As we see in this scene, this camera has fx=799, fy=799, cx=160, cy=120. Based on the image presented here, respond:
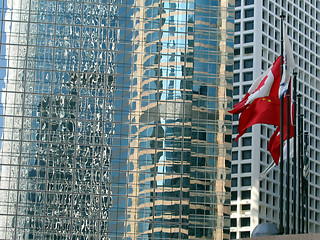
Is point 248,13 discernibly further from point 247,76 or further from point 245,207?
point 245,207

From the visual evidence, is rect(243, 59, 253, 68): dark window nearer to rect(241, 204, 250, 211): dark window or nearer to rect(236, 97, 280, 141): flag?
rect(241, 204, 250, 211): dark window

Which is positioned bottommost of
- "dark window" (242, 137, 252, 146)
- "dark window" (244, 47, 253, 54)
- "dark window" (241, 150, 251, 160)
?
"dark window" (241, 150, 251, 160)

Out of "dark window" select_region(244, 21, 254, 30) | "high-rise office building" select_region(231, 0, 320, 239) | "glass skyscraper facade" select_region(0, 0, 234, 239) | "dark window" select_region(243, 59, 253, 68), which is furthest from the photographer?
"dark window" select_region(244, 21, 254, 30)

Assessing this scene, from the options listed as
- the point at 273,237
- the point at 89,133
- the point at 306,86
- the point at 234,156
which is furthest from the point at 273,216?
the point at 273,237

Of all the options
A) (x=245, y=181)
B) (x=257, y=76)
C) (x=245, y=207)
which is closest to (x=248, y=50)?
(x=257, y=76)

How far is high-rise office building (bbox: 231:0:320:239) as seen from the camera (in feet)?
333

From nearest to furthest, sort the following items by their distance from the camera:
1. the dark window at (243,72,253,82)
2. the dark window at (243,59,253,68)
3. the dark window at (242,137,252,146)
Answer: the dark window at (242,137,252,146) → the dark window at (243,72,253,82) → the dark window at (243,59,253,68)

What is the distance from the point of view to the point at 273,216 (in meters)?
105

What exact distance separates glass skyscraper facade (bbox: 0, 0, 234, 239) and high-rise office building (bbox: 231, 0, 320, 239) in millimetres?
24201

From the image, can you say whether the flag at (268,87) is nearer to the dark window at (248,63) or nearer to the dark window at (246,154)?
the dark window at (246,154)

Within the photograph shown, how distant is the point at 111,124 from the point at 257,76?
35.3m

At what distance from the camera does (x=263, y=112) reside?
42.7 meters

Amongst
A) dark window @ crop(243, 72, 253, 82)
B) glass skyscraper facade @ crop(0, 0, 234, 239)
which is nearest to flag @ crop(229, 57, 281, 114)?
glass skyscraper facade @ crop(0, 0, 234, 239)

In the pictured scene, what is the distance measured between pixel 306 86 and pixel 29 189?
55.2 metres
